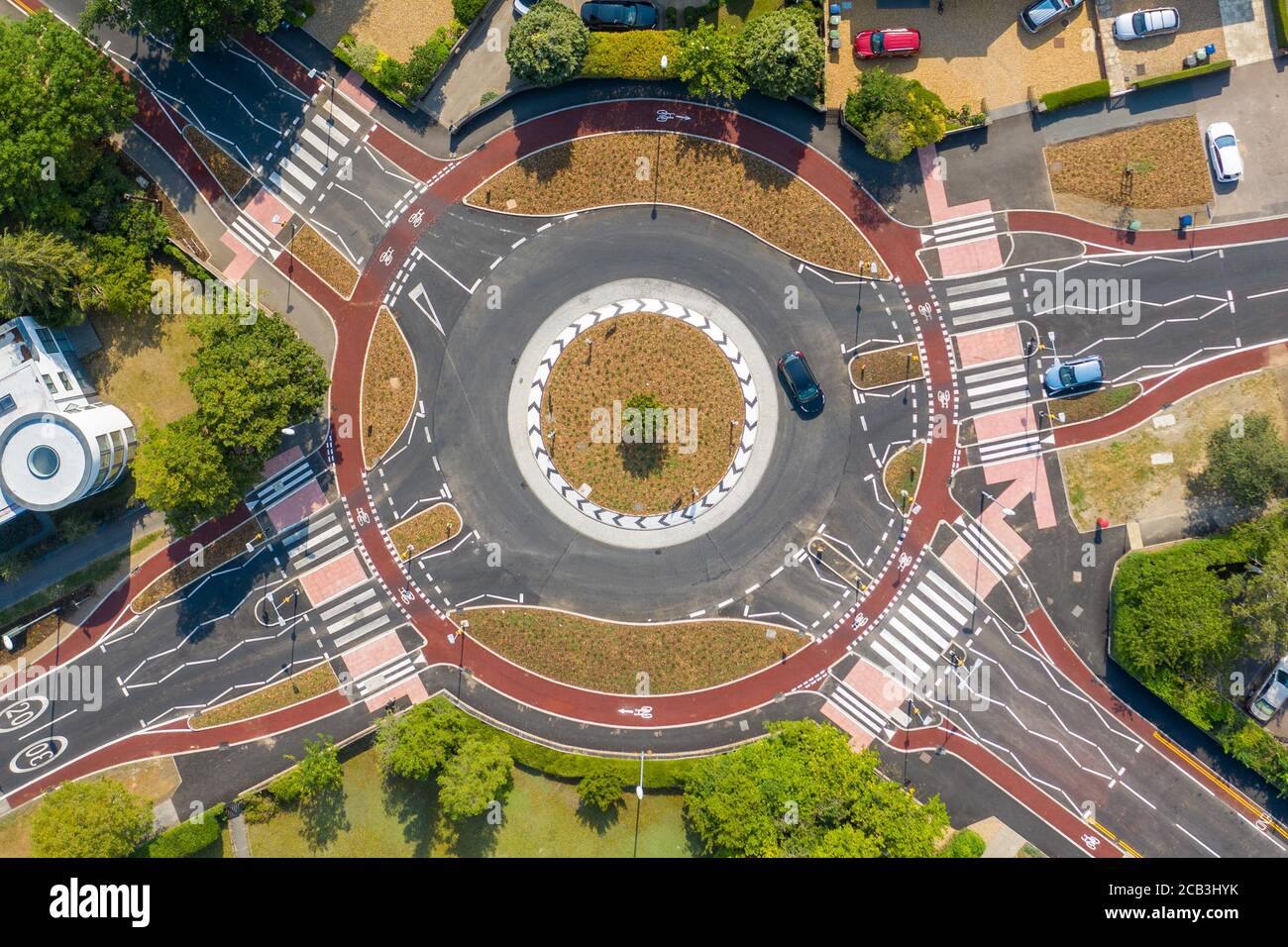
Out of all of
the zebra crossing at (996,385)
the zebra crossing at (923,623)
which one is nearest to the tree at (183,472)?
the zebra crossing at (923,623)

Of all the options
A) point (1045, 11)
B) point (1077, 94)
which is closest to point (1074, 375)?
point (1077, 94)

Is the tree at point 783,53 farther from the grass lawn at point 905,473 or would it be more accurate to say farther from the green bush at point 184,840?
the green bush at point 184,840

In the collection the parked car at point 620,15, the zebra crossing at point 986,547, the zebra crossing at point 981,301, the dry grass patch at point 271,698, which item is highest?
the parked car at point 620,15

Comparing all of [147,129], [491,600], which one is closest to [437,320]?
[491,600]

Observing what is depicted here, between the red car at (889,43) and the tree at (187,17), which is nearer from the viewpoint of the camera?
the tree at (187,17)

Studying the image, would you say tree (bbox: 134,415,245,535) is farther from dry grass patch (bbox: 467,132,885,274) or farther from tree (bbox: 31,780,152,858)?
dry grass patch (bbox: 467,132,885,274)

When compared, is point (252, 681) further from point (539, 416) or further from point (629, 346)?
point (629, 346)
